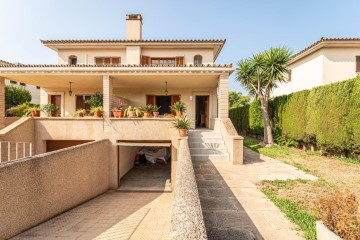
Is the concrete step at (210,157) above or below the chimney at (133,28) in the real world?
below

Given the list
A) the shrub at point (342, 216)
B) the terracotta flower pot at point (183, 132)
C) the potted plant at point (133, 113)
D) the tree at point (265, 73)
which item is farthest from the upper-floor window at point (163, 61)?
the shrub at point (342, 216)

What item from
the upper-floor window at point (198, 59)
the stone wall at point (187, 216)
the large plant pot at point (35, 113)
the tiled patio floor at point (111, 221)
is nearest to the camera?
the stone wall at point (187, 216)

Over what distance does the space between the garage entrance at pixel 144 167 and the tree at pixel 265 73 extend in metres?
7.29

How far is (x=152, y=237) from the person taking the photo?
5305 millimetres

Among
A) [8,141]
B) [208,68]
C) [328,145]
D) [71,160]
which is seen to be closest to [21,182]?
[71,160]

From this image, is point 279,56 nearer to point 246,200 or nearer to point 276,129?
point 276,129

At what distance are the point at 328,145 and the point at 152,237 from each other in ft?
29.7

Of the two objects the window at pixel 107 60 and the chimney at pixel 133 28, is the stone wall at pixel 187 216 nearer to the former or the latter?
the window at pixel 107 60

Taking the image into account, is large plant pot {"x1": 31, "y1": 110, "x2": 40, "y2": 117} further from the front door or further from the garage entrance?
the front door

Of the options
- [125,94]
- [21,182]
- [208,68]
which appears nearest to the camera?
[21,182]

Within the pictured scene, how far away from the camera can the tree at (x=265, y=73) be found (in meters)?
12.8

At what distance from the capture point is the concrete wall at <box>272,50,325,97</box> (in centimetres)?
1447

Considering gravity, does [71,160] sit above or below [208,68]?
below

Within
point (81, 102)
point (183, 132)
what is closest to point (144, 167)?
point (183, 132)
